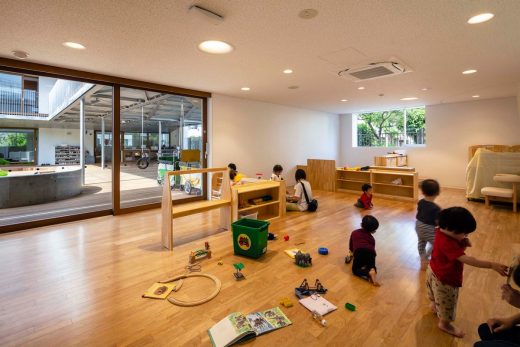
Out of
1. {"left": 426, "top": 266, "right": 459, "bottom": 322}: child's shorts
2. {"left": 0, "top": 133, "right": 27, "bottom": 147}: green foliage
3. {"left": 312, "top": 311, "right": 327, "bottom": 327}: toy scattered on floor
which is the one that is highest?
{"left": 0, "top": 133, "right": 27, "bottom": 147}: green foliage

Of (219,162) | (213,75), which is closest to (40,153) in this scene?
(219,162)

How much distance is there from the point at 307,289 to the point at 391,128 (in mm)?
8584

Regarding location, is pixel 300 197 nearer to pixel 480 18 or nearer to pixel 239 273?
pixel 239 273

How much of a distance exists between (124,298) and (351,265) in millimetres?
2193

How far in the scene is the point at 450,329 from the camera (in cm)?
176

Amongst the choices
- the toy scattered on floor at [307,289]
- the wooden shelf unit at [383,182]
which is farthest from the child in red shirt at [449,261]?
the wooden shelf unit at [383,182]

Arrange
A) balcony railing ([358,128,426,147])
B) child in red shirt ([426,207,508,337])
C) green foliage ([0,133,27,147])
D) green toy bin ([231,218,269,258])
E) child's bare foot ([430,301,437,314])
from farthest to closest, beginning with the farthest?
balcony railing ([358,128,426,147]) < green foliage ([0,133,27,147]) < green toy bin ([231,218,269,258]) < child's bare foot ([430,301,437,314]) < child in red shirt ([426,207,508,337])

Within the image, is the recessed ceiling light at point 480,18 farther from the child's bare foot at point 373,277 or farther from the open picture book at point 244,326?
the open picture book at point 244,326

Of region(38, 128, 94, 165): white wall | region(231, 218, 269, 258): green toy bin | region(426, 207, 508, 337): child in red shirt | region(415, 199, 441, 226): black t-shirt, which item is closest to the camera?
region(426, 207, 508, 337): child in red shirt

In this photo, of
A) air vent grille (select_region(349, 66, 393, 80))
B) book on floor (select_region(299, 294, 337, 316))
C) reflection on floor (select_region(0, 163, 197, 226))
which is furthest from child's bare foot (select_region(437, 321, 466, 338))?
reflection on floor (select_region(0, 163, 197, 226))

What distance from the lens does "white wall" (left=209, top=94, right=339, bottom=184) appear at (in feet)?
20.6

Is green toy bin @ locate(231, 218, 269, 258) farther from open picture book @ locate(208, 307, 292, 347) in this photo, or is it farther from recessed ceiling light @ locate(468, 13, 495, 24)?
recessed ceiling light @ locate(468, 13, 495, 24)

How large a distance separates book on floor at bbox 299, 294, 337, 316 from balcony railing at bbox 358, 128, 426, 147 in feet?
26.5

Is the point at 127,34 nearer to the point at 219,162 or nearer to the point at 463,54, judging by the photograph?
the point at 219,162
